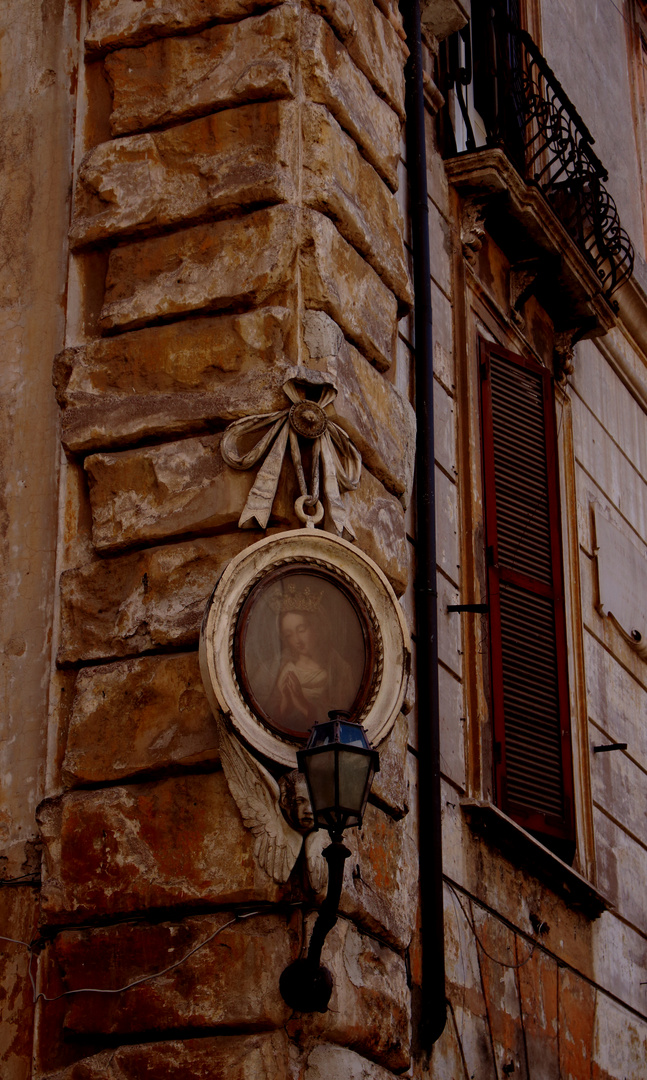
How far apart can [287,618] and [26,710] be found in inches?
43.4

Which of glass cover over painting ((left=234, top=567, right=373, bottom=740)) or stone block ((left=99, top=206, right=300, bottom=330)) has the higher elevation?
stone block ((left=99, top=206, right=300, bottom=330))

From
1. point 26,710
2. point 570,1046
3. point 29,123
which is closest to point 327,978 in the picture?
point 26,710

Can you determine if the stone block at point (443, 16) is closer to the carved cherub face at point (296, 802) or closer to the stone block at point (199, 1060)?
the carved cherub face at point (296, 802)

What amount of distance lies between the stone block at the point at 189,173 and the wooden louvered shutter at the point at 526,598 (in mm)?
2589

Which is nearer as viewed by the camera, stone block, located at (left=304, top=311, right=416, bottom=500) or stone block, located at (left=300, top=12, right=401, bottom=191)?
stone block, located at (left=304, top=311, right=416, bottom=500)

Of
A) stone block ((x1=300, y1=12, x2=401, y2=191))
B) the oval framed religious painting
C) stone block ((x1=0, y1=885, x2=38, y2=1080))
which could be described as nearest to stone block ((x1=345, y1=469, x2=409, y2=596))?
the oval framed religious painting

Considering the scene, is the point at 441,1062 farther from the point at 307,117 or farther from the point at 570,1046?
the point at 307,117

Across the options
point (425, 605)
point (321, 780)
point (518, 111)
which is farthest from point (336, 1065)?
point (518, 111)

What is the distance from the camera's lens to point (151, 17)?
22.2ft

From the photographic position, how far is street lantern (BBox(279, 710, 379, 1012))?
489cm

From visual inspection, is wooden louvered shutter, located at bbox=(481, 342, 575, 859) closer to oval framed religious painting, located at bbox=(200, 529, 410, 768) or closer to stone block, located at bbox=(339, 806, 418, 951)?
stone block, located at bbox=(339, 806, 418, 951)

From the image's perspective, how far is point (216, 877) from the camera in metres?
5.39

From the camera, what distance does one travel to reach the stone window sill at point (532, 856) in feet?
24.6

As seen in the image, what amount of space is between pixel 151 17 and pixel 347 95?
833 millimetres
